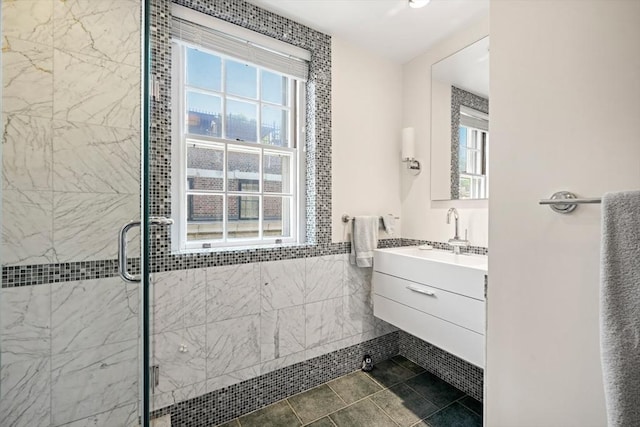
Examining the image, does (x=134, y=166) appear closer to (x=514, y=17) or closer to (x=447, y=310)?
(x=514, y=17)

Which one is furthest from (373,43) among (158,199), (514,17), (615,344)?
(615,344)

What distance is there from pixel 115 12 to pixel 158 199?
820 mm

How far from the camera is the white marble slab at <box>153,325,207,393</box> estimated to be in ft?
4.85

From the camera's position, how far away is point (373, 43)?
2.15 m

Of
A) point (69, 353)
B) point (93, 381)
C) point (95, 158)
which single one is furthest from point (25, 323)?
point (95, 158)

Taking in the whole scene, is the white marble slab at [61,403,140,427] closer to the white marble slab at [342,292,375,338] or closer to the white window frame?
the white window frame

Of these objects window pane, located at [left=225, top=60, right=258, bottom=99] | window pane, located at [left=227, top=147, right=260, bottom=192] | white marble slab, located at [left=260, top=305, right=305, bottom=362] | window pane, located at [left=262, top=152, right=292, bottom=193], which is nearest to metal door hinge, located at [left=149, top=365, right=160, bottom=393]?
white marble slab, located at [left=260, top=305, right=305, bottom=362]

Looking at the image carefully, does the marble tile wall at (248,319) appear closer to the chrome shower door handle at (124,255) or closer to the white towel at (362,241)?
the white towel at (362,241)

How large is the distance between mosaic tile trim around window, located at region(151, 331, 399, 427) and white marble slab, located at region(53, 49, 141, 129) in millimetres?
1459

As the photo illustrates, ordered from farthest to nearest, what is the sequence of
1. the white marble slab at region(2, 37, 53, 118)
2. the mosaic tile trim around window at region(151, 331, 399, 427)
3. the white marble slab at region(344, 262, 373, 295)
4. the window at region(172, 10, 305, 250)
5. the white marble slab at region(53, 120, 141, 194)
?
the white marble slab at region(344, 262, 373, 295), the window at region(172, 10, 305, 250), the mosaic tile trim around window at region(151, 331, 399, 427), the white marble slab at region(53, 120, 141, 194), the white marble slab at region(2, 37, 53, 118)

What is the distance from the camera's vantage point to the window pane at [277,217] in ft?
6.52

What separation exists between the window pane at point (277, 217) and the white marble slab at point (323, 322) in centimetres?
56

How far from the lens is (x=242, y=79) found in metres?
1.89

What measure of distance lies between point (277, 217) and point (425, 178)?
1206mm
